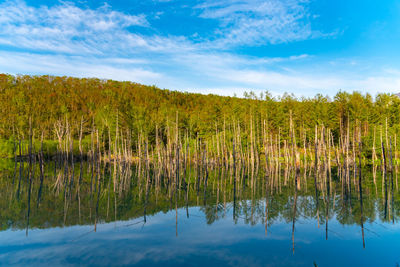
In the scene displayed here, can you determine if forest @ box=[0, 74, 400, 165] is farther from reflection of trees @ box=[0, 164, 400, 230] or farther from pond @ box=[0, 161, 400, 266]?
pond @ box=[0, 161, 400, 266]

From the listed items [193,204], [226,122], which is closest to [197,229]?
[193,204]

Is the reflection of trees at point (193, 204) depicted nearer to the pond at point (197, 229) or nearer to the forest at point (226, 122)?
the pond at point (197, 229)

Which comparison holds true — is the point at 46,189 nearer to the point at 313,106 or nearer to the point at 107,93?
the point at 313,106

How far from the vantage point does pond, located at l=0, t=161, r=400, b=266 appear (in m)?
8.95

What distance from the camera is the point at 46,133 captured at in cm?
5828

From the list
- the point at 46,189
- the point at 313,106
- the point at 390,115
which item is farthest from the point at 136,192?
the point at 390,115

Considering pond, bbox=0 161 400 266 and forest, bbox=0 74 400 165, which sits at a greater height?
forest, bbox=0 74 400 165

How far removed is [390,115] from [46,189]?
62.7 meters

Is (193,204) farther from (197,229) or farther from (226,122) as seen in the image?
(226,122)

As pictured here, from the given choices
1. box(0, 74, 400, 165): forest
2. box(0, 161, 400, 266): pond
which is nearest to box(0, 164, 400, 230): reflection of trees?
box(0, 161, 400, 266): pond

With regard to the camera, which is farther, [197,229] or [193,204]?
[193,204]

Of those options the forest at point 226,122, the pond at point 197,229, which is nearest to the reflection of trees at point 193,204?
the pond at point 197,229

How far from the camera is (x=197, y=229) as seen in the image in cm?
1176

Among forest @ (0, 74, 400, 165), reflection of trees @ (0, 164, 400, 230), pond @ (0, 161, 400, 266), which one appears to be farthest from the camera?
forest @ (0, 74, 400, 165)
